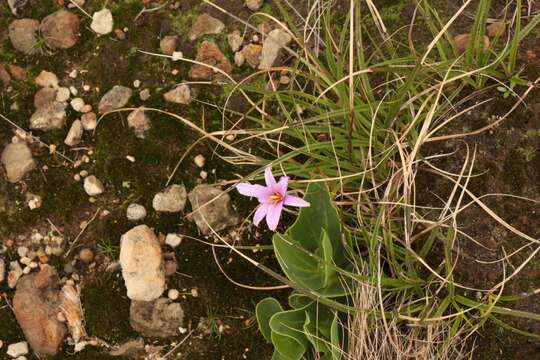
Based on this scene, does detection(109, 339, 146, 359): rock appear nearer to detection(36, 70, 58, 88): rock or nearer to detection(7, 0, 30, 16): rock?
detection(36, 70, 58, 88): rock

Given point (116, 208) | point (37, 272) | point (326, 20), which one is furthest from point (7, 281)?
point (326, 20)

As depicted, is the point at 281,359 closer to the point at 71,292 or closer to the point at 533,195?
the point at 71,292

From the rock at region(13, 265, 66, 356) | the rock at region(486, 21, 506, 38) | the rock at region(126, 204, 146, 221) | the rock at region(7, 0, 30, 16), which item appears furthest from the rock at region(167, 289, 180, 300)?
the rock at region(486, 21, 506, 38)

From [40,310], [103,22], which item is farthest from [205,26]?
[40,310]

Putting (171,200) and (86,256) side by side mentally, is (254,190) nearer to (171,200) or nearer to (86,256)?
(171,200)

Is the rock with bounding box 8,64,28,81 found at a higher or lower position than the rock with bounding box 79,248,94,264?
higher

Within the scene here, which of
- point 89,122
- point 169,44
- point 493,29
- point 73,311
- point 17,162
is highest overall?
point 493,29
